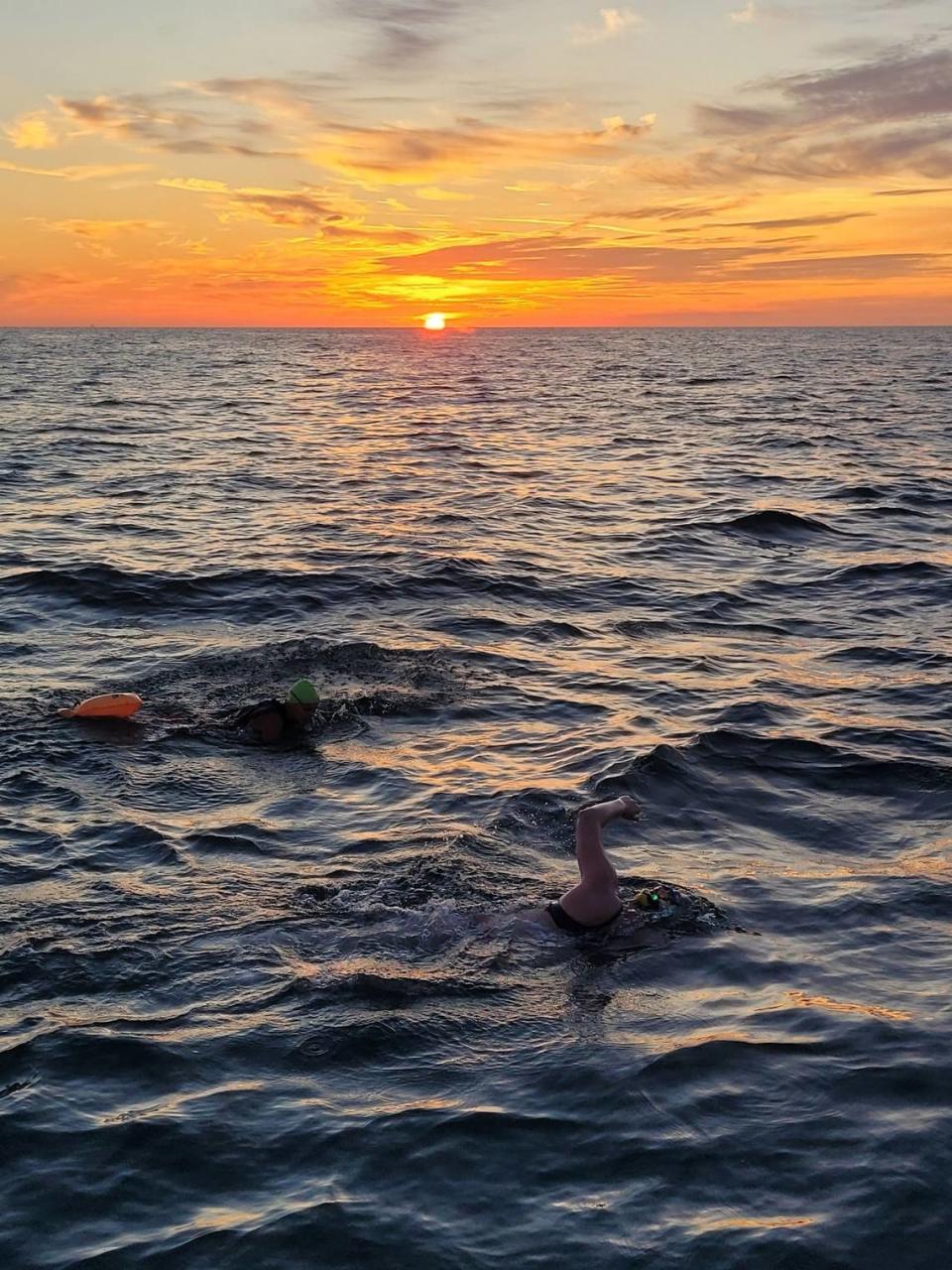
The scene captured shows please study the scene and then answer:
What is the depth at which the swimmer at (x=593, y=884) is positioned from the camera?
9.04 metres

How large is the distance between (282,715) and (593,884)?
5432 millimetres

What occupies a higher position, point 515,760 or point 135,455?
point 135,455

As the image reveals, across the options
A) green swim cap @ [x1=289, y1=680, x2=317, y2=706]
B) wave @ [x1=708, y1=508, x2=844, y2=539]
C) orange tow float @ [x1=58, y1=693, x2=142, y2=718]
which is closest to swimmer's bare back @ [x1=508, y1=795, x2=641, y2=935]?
green swim cap @ [x1=289, y1=680, x2=317, y2=706]

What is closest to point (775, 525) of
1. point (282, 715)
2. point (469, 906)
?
point (282, 715)

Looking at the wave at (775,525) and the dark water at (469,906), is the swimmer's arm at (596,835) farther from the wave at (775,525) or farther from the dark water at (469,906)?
the wave at (775,525)

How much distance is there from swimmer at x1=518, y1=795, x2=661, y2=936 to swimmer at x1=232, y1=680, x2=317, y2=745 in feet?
17.0

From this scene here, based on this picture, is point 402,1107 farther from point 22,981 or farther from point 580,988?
point 22,981

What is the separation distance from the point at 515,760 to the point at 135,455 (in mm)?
29893

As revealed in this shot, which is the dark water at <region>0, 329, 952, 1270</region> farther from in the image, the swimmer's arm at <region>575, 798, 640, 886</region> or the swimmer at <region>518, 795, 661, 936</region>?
the swimmer's arm at <region>575, 798, 640, 886</region>

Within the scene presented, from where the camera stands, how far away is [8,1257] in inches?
236

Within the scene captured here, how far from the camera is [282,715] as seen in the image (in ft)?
44.2

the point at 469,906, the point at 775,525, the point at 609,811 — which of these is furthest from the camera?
the point at 775,525

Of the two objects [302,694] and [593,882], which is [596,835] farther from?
[302,694]

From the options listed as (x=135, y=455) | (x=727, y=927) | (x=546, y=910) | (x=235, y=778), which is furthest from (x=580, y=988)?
(x=135, y=455)
